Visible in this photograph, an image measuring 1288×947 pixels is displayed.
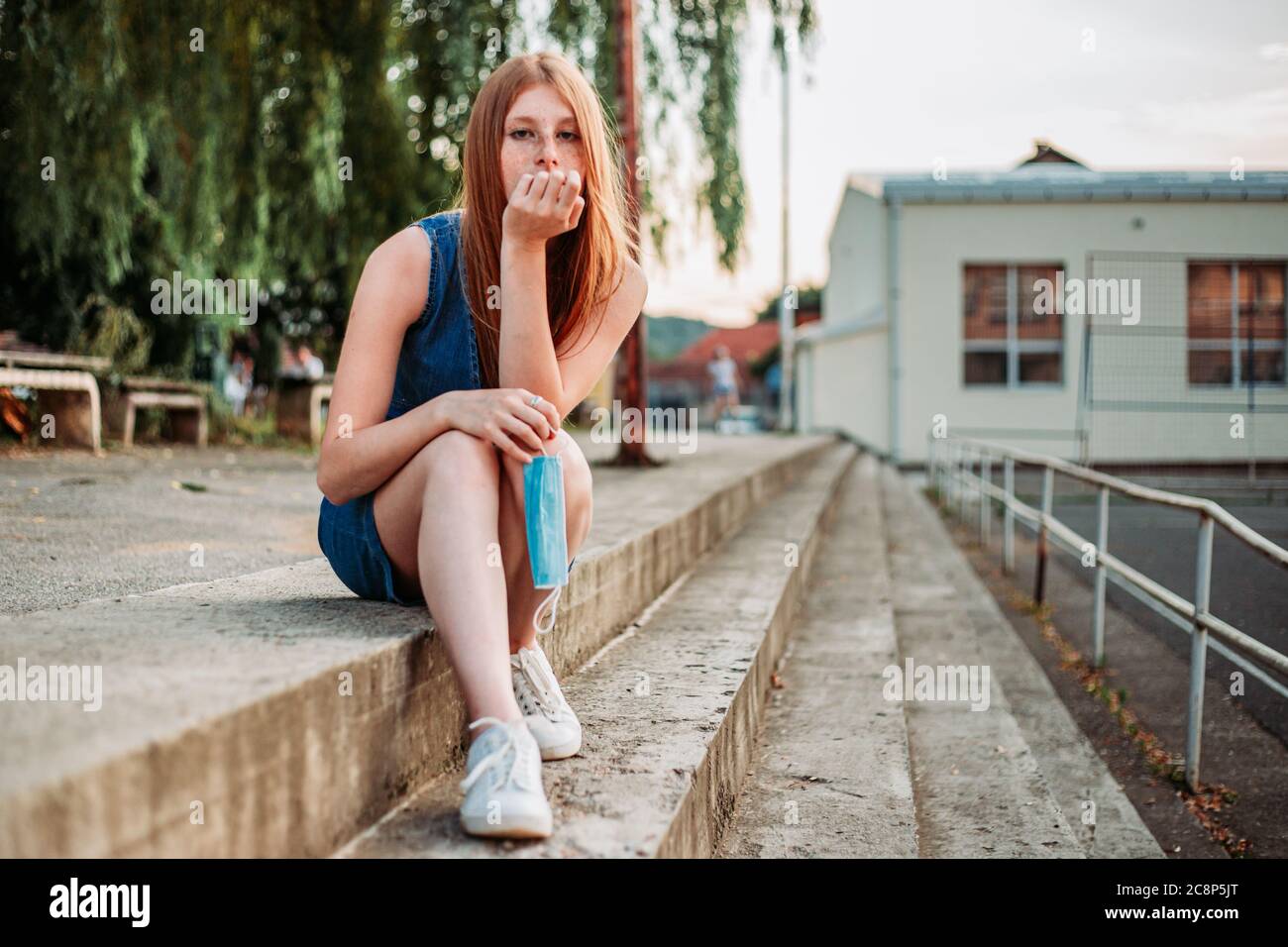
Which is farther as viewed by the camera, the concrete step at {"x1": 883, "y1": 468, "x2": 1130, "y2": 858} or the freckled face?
the concrete step at {"x1": 883, "y1": 468, "x2": 1130, "y2": 858}

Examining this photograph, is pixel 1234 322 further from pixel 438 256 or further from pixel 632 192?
pixel 438 256

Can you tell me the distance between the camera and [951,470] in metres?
10.9

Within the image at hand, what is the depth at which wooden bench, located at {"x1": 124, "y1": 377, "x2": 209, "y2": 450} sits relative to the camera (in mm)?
8445

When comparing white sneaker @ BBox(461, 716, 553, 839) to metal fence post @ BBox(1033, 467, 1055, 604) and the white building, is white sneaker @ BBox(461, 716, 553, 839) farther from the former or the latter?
the white building

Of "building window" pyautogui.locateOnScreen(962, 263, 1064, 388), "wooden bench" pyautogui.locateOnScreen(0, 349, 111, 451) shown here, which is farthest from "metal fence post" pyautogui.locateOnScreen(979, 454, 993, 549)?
"building window" pyautogui.locateOnScreen(962, 263, 1064, 388)

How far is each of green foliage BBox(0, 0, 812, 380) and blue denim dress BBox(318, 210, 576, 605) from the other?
5508 mm

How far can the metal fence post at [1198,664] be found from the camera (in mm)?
3430

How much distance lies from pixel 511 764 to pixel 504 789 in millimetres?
57

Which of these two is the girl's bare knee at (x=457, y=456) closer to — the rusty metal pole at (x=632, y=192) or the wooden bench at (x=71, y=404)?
the rusty metal pole at (x=632, y=192)

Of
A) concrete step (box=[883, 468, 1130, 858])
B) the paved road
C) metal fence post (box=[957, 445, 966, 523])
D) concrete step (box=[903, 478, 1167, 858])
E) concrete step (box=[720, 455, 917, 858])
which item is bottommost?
concrete step (box=[903, 478, 1167, 858])

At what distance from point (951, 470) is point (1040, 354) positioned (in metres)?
6.91

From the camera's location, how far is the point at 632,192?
7.72 m
